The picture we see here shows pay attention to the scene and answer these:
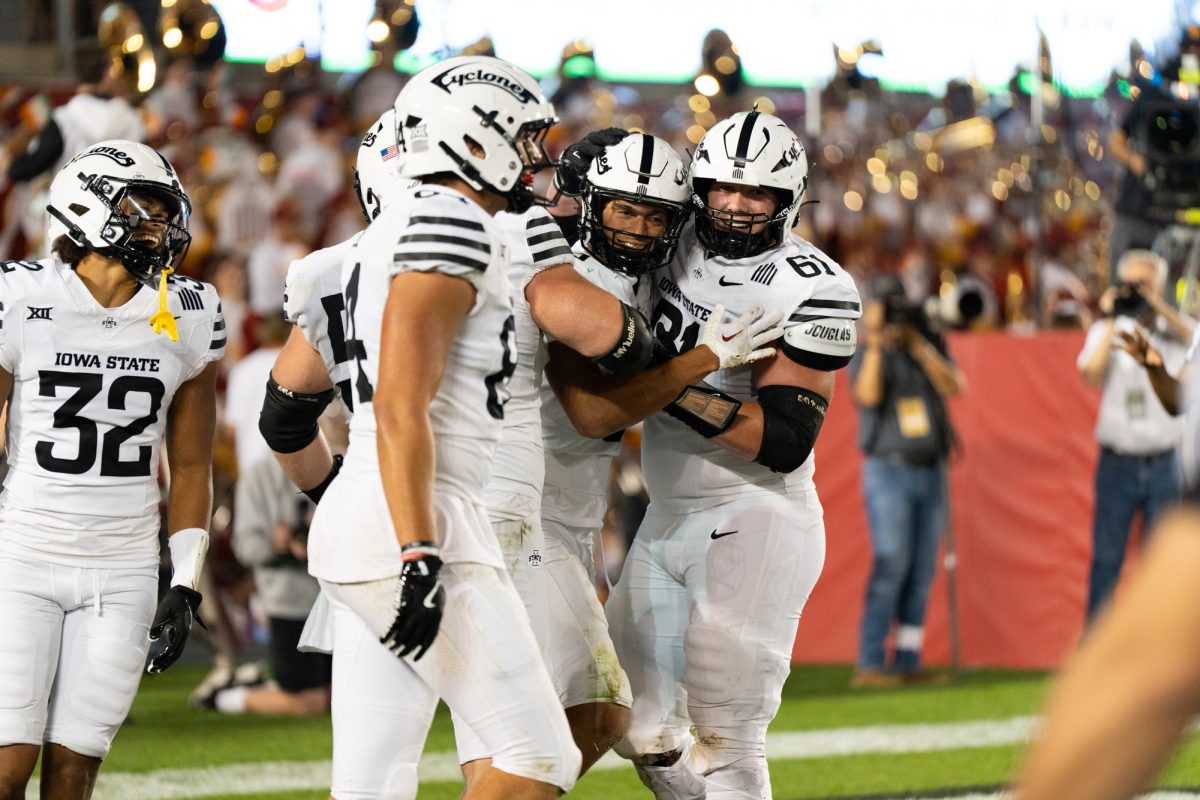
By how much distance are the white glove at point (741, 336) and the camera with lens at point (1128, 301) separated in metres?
4.31

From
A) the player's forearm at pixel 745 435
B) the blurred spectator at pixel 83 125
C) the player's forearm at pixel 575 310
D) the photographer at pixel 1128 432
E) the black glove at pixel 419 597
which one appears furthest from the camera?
the blurred spectator at pixel 83 125

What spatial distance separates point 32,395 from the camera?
12.4ft

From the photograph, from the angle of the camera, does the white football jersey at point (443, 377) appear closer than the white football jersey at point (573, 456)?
Yes

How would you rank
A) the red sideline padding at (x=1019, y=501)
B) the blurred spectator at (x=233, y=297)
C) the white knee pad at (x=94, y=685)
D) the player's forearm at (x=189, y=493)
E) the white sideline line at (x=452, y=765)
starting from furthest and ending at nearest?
the blurred spectator at (x=233, y=297) < the red sideline padding at (x=1019, y=501) < the white sideline line at (x=452, y=765) < the player's forearm at (x=189, y=493) < the white knee pad at (x=94, y=685)

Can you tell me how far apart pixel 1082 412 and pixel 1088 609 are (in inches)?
44.8

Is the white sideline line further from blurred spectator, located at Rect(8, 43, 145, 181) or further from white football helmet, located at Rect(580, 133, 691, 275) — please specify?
blurred spectator, located at Rect(8, 43, 145, 181)

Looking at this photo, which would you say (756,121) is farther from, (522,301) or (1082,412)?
(1082,412)

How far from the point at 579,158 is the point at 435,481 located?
4.55 feet

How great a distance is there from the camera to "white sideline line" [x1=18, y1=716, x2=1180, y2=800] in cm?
557

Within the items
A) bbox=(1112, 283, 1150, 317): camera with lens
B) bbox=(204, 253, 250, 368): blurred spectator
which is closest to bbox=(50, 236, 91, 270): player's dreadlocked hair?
bbox=(1112, 283, 1150, 317): camera with lens

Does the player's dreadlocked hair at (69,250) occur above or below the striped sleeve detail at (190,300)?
above

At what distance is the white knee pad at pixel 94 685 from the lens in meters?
3.63

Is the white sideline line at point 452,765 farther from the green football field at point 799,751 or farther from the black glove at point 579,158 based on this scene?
the black glove at point 579,158

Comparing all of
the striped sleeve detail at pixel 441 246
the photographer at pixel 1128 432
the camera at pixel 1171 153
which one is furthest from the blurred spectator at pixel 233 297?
the striped sleeve detail at pixel 441 246
